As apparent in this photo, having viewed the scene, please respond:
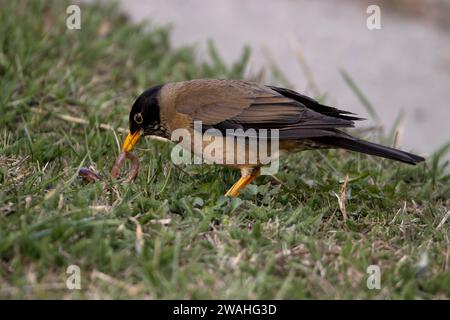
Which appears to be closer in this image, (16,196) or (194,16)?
(16,196)

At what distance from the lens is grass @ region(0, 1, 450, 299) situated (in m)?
4.05

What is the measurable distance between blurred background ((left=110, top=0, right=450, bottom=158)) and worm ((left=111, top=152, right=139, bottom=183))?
2.90 meters

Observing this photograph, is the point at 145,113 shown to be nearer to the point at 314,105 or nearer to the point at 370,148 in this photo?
the point at 314,105

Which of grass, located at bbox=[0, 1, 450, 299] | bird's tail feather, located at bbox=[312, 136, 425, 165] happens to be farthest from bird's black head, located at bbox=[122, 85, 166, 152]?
bird's tail feather, located at bbox=[312, 136, 425, 165]

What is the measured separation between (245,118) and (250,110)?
0.24ft

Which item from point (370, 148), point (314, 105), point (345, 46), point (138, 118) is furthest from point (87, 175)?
point (345, 46)

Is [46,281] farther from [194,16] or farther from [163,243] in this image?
[194,16]

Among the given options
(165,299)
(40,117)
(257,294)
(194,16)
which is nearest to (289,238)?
(257,294)

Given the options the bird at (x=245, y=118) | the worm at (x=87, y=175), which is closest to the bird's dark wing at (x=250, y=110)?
the bird at (x=245, y=118)

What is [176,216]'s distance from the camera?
15.9ft

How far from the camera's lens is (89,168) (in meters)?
5.39

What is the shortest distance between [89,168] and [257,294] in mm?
1896
